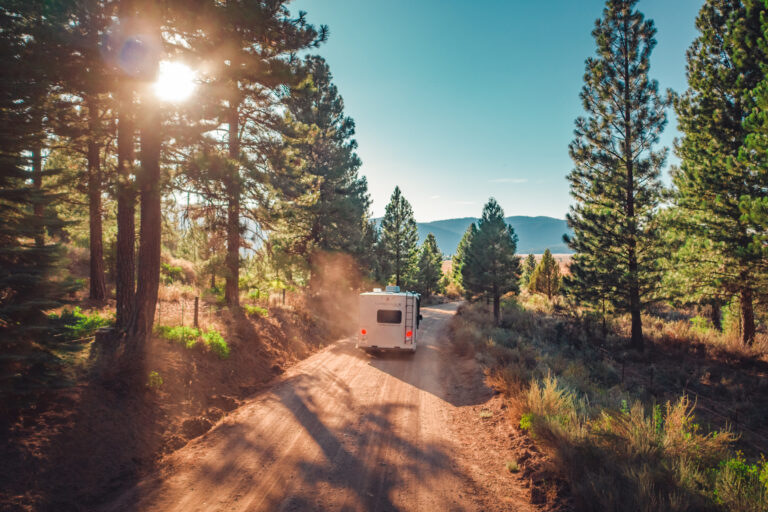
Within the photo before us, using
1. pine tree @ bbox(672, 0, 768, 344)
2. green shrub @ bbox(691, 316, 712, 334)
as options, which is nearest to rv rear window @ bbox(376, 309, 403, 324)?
pine tree @ bbox(672, 0, 768, 344)

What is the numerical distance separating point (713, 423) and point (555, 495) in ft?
34.4

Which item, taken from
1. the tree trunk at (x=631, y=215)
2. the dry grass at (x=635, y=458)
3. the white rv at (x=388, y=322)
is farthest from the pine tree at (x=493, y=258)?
the dry grass at (x=635, y=458)

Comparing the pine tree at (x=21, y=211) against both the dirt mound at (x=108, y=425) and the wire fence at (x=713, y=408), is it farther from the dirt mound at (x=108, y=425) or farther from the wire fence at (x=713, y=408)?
the wire fence at (x=713, y=408)

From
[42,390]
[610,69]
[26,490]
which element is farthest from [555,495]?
[610,69]

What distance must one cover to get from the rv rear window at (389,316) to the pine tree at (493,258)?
1745 cm

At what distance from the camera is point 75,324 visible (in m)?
6.45

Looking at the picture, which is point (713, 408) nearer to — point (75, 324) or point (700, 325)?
point (700, 325)

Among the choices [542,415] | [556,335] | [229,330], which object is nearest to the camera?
[542,415]

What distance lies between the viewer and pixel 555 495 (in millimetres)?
4594

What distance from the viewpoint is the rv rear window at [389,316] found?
44.8 feet

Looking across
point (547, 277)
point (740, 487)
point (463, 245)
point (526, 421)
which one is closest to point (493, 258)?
point (463, 245)

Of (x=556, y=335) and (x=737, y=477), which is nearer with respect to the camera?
(x=737, y=477)

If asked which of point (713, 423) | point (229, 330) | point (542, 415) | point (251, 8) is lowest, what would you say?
point (713, 423)

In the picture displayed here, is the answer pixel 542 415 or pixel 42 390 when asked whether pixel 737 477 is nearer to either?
pixel 542 415
